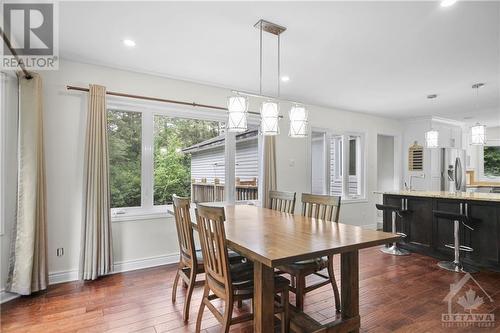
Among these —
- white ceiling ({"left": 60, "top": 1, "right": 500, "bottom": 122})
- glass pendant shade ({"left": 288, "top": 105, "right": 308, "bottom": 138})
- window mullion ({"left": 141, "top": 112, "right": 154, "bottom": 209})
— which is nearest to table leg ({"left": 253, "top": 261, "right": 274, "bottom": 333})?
glass pendant shade ({"left": 288, "top": 105, "right": 308, "bottom": 138})

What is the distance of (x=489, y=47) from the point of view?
2.79 metres

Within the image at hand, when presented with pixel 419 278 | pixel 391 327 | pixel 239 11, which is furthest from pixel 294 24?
pixel 419 278

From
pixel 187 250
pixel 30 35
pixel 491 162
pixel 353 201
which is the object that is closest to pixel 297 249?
pixel 187 250

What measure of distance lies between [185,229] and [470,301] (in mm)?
2858

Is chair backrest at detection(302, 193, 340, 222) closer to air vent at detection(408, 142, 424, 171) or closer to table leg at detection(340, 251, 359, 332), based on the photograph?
table leg at detection(340, 251, 359, 332)

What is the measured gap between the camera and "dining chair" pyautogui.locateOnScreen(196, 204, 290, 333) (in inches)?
69.2

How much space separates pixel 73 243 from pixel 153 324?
162cm

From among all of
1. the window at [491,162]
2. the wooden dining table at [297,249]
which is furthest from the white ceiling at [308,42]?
the window at [491,162]

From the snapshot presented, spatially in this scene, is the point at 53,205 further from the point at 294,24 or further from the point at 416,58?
the point at 416,58

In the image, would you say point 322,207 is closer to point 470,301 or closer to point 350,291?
point 350,291

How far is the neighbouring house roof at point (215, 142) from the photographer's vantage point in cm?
409

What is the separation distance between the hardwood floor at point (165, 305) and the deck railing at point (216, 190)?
1.21 m

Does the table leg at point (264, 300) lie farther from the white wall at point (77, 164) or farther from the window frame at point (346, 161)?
the window frame at point (346, 161)

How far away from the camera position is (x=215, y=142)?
4305 mm
